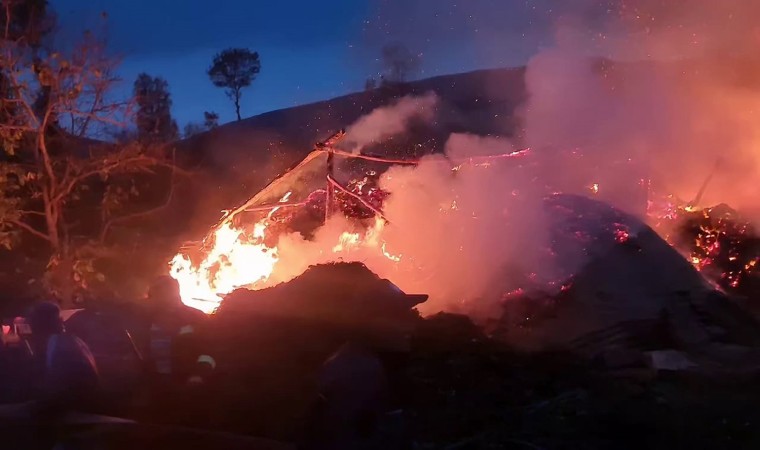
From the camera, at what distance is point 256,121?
35188 mm

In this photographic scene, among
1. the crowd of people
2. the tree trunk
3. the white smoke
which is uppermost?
the white smoke

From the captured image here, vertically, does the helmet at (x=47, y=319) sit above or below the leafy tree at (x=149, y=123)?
below

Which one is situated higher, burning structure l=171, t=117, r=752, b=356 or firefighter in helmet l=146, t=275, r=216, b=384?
burning structure l=171, t=117, r=752, b=356

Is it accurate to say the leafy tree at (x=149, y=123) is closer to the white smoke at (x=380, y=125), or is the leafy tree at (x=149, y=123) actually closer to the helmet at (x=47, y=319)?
the white smoke at (x=380, y=125)

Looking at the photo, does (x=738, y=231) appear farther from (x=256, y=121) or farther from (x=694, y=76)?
(x=256, y=121)

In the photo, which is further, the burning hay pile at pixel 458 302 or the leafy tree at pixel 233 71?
the leafy tree at pixel 233 71

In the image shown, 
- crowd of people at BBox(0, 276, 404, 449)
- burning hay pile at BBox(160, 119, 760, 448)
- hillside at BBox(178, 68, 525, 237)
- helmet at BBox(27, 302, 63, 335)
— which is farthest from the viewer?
hillside at BBox(178, 68, 525, 237)

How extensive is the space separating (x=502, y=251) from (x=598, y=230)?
115cm

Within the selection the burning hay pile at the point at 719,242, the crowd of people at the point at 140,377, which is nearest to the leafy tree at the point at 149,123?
the crowd of people at the point at 140,377

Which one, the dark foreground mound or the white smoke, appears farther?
the white smoke

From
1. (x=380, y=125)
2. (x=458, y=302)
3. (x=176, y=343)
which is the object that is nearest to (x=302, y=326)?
(x=176, y=343)

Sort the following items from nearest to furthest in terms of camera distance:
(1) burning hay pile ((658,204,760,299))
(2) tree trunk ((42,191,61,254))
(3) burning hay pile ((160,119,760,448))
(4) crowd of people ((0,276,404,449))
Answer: (4) crowd of people ((0,276,404,449))
(3) burning hay pile ((160,119,760,448))
(1) burning hay pile ((658,204,760,299))
(2) tree trunk ((42,191,61,254))

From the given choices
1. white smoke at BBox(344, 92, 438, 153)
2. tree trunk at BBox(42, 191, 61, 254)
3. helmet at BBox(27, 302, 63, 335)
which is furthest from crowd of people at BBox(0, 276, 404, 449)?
tree trunk at BBox(42, 191, 61, 254)

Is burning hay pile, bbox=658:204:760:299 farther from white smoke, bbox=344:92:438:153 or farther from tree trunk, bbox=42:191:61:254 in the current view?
tree trunk, bbox=42:191:61:254
